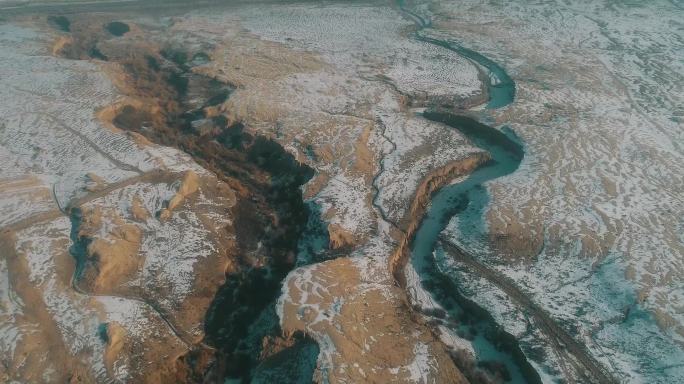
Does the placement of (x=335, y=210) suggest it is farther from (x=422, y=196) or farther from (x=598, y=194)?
(x=598, y=194)

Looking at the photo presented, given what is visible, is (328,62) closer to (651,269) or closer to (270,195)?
(270,195)

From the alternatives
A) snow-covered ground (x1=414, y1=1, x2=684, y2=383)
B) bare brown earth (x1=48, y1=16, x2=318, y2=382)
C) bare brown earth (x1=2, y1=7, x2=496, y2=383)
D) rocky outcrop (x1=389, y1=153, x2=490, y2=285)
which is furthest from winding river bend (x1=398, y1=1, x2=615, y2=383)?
bare brown earth (x1=48, y1=16, x2=318, y2=382)

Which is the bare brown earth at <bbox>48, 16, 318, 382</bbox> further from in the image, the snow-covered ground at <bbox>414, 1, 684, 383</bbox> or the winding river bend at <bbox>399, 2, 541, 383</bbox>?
the snow-covered ground at <bbox>414, 1, 684, 383</bbox>

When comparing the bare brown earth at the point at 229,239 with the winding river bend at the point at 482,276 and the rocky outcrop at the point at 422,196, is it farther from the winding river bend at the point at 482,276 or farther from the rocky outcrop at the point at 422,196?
the winding river bend at the point at 482,276

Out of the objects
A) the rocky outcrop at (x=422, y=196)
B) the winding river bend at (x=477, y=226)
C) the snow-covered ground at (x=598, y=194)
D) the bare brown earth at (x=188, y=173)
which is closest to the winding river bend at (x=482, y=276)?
the winding river bend at (x=477, y=226)

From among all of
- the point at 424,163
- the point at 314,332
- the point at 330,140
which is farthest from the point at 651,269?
the point at 330,140

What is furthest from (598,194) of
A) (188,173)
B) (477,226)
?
(188,173)

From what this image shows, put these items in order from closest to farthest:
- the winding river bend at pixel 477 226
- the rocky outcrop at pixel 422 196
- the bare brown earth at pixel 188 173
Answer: the winding river bend at pixel 477 226 < the bare brown earth at pixel 188 173 < the rocky outcrop at pixel 422 196

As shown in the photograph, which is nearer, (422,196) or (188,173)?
(188,173)
